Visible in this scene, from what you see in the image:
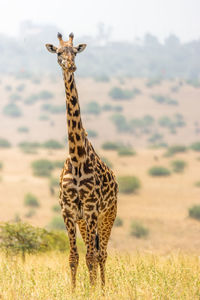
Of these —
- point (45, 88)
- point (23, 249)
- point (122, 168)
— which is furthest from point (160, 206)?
point (45, 88)

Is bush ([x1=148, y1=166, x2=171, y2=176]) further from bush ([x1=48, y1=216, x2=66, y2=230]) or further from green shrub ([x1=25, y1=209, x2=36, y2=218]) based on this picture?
bush ([x1=48, y1=216, x2=66, y2=230])

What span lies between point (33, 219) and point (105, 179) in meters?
A: 19.5

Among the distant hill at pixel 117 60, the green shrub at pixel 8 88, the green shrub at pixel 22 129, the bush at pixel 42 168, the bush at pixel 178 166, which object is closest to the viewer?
the bush at pixel 42 168

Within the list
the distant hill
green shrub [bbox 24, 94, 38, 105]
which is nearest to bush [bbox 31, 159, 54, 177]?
green shrub [bbox 24, 94, 38, 105]

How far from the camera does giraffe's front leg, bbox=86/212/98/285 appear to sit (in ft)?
22.7

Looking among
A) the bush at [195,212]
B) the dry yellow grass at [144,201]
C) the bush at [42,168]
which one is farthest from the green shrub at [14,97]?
the bush at [195,212]

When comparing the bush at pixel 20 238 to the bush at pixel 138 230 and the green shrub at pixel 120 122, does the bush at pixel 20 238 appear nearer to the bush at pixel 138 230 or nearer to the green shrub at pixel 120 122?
the bush at pixel 138 230

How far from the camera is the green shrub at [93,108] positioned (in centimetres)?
8262

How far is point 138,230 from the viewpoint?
23078 millimetres

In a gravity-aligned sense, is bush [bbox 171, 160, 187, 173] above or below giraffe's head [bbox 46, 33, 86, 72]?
above

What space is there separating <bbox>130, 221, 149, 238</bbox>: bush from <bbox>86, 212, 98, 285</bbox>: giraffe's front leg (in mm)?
16097

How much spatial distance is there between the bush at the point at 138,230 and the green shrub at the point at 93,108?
59422 mm

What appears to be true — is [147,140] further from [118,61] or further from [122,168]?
[118,61]

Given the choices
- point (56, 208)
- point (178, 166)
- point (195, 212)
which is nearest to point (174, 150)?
point (178, 166)
